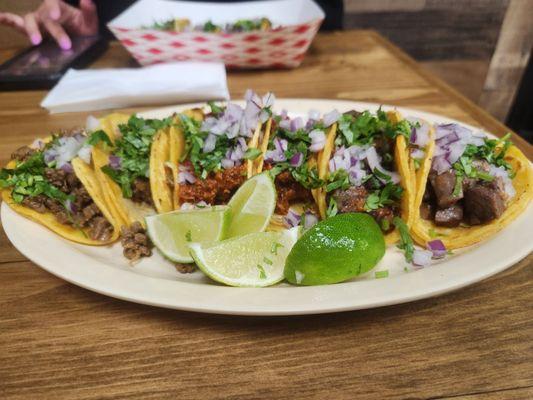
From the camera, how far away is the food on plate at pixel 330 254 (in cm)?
146

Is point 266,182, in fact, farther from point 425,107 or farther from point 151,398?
point 425,107

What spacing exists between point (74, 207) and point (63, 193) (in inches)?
3.3

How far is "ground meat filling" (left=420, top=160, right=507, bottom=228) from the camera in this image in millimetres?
1771

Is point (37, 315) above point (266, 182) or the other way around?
the other way around

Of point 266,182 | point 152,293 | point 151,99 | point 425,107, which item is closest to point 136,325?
point 152,293

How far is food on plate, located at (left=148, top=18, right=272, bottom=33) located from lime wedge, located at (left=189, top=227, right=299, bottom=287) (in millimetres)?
2269

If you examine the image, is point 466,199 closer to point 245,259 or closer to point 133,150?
point 245,259

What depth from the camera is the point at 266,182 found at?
5.76 feet

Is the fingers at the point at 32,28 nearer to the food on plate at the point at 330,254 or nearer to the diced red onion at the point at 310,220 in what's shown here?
the diced red onion at the point at 310,220

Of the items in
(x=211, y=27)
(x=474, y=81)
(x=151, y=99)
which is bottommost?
(x=474, y=81)

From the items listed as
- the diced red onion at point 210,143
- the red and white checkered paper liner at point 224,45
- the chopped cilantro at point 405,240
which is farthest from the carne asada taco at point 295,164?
the red and white checkered paper liner at point 224,45

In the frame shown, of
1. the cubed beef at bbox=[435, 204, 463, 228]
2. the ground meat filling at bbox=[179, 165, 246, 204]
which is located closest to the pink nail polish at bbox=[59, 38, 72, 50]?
the ground meat filling at bbox=[179, 165, 246, 204]

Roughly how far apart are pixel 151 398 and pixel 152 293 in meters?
0.29

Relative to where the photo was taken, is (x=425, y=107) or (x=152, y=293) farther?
(x=425, y=107)
